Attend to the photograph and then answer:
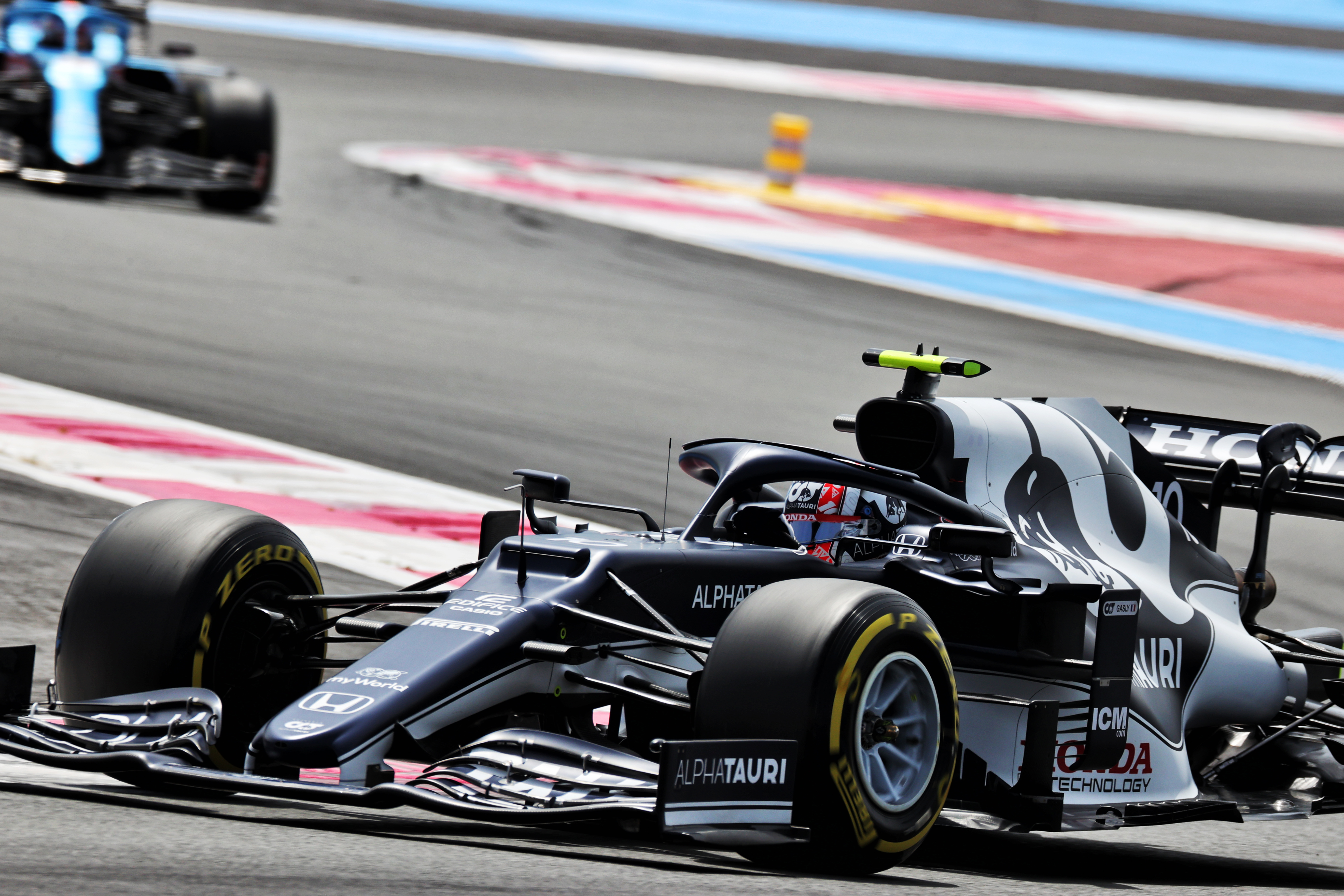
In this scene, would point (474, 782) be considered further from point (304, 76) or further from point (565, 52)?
point (565, 52)

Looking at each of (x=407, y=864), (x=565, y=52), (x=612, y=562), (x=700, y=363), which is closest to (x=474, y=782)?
(x=407, y=864)

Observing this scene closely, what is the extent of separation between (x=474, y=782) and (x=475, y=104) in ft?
69.9

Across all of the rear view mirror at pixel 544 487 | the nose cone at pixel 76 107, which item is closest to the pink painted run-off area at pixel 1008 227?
the nose cone at pixel 76 107

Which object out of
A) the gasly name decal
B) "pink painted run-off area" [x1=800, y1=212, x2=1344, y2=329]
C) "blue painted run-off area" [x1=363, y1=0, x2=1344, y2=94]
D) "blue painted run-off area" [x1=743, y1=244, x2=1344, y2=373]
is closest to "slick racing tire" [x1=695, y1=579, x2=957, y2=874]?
the gasly name decal

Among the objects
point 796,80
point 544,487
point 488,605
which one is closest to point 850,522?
point 544,487

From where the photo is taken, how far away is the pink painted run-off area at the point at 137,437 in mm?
11055

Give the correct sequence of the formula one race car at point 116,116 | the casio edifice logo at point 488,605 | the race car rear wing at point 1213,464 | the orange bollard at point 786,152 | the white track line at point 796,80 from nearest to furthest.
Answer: the casio edifice logo at point 488,605 → the race car rear wing at point 1213,464 → the formula one race car at point 116,116 → the orange bollard at point 786,152 → the white track line at point 796,80

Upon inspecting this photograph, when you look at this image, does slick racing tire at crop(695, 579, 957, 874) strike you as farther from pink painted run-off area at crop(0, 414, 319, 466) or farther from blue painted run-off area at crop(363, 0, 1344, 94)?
blue painted run-off area at crop(363, 0, 1344, 94)

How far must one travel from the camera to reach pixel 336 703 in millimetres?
5555

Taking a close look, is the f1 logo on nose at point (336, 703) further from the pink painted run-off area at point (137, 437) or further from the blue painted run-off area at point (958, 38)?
the blue painted run-off area at point (958, 38)

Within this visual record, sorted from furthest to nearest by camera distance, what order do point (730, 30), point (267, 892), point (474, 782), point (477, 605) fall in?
point (730, 30) < point (477, 605) < point (474, 782) < point (267, 892)

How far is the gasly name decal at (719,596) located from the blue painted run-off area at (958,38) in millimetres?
27703

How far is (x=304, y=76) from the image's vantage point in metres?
26.0

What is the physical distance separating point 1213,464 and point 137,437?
5939mm
